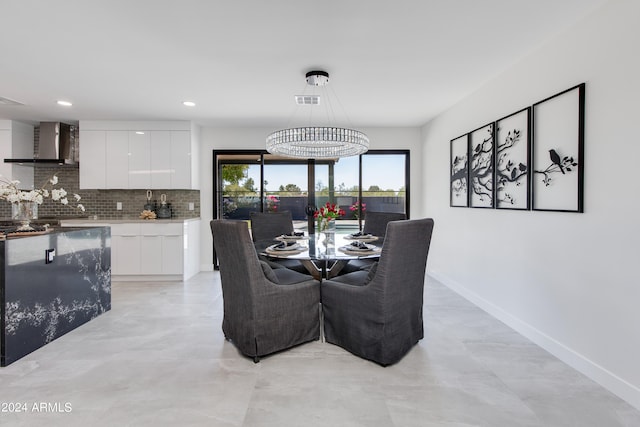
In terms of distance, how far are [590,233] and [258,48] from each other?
2.71 metres

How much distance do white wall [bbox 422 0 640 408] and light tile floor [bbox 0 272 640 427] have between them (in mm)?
190

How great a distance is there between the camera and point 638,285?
1.76 m

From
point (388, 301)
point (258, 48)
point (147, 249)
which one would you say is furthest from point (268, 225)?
point (388, 301)

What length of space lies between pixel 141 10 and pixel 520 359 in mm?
3493

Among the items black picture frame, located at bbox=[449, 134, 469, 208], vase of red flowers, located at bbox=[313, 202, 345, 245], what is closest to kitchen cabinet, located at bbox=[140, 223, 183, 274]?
vase of red flowers, located at bbox=[313, 202, 345, 245]

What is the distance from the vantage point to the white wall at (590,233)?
180 centimetres

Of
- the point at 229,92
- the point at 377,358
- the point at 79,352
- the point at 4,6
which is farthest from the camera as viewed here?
the point at 229,92

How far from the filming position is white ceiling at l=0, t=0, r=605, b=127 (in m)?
2.01

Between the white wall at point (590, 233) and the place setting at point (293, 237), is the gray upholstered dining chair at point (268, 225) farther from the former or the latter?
the white wall at point (590, 233)

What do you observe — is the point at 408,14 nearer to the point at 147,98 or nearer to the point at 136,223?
the point at 147,98

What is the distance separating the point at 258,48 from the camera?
251 cm

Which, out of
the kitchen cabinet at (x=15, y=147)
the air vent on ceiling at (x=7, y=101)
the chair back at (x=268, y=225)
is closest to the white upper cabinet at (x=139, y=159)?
the air vent on ceiling at (x=7, y=101)

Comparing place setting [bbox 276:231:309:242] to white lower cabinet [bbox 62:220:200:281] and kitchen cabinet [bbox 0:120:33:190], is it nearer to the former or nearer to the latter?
white lower cabinet [bbox 62:220:200:281]

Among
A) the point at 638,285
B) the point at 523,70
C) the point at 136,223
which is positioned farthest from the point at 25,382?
the point at 523,70
